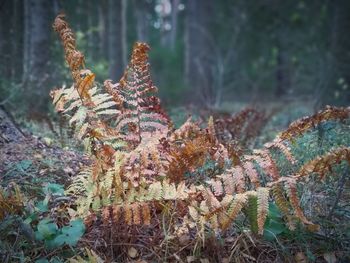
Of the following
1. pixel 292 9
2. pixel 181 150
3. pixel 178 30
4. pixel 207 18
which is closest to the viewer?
pixel 181 150

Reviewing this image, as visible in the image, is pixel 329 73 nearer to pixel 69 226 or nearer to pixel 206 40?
pixel 206 40

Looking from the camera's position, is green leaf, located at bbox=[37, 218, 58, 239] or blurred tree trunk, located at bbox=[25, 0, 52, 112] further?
blurred tree trunk, located at bbox=[25, 0, 52, 112]

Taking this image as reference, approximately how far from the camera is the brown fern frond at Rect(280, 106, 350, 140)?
234 cm

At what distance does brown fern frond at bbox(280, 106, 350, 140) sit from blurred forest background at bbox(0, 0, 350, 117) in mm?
3530

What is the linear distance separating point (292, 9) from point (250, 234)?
15843 mm

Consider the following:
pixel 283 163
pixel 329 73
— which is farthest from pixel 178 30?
pixel 283 163

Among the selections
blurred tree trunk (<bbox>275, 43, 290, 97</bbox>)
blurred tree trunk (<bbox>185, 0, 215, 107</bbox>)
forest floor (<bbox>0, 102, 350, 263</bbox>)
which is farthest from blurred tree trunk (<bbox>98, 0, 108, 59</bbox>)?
forest floor (<bbox>0, 102, 350, 263</bbox>)

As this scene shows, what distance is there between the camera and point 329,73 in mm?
9305

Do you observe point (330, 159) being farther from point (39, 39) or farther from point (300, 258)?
point (39, 39)

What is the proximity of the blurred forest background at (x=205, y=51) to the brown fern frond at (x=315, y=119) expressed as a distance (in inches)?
139

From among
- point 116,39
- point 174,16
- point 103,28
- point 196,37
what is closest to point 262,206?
point 116,39

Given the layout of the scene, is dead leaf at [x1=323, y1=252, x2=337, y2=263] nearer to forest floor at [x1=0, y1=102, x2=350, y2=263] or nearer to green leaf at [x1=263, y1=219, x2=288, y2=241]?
forest floor at [x1=0, y1=102, x2=350, y2=263]

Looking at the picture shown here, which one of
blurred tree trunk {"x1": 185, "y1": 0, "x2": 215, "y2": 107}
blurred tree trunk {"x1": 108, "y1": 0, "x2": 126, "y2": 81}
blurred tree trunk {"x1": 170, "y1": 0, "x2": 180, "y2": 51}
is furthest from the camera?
blurred tree trunk {"x1": 170, "y1": 0, "x2": 180, "y2": 51}

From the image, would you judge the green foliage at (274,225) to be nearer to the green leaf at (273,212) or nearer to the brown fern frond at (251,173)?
the green leaf at (273,212)
